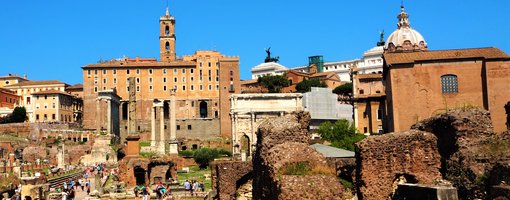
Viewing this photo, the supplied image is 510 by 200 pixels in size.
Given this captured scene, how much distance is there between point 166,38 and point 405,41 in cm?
4310

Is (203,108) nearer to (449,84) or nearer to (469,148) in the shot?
(449,84)

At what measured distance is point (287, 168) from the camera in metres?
10.1

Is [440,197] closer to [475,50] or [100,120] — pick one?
[475,50]

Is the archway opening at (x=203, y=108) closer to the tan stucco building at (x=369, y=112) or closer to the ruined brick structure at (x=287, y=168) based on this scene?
the tan stucco building at (x=369, y=112)

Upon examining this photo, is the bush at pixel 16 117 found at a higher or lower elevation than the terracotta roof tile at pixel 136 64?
lower

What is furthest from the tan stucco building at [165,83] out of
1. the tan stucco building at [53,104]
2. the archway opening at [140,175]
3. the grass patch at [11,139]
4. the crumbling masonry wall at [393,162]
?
the crumbling masonry wall at [393,162]

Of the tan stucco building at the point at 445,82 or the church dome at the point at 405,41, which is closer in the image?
the tan stucco building at the point at 445,82

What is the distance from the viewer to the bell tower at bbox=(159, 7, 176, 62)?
94.6 metres

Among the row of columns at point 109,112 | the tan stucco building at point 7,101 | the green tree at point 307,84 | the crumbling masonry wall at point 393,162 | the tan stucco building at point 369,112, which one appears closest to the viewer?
the crumbling masonry wall at point 393,162

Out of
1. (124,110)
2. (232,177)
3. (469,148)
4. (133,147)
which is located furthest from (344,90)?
(469,148)

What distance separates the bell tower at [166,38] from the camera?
94562 millimetres

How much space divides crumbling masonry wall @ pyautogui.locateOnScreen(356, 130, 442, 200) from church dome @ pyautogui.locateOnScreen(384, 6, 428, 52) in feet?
160

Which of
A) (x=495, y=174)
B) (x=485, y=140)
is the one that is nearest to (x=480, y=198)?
(x=495, y=174)

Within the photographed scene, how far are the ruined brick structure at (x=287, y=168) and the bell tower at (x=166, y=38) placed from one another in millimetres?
82575
